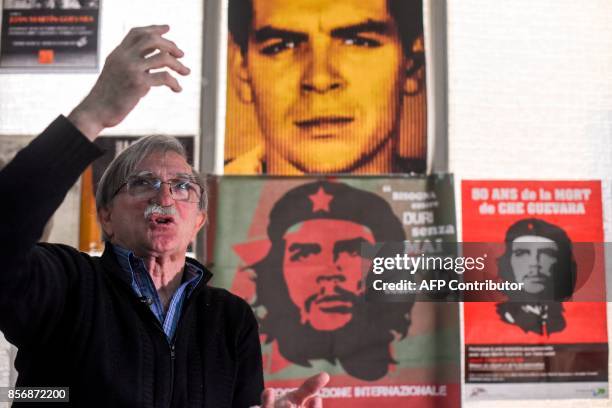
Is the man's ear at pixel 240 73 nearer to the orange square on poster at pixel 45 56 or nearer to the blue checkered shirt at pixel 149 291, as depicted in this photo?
the orange square on poster at pixel 45 56

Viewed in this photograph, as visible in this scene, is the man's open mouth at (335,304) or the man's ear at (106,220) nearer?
the man's ear at (106,220)

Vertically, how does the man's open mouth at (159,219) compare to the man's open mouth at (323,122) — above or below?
below

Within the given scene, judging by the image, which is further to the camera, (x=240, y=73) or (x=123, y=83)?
(x=240, y=73)

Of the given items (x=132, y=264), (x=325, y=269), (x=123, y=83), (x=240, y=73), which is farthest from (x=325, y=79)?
(x=123, y=83)

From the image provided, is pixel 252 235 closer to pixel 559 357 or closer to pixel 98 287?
pixel 98 287

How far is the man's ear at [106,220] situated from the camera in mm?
959

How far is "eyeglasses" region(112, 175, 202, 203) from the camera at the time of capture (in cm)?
94

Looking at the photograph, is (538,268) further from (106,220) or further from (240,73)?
(106,220)

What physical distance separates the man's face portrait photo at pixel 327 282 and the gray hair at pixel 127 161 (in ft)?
2.05

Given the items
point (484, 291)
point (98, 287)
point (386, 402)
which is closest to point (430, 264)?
point (484, 291)

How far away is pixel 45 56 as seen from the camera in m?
1.63

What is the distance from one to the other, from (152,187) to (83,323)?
262 mm

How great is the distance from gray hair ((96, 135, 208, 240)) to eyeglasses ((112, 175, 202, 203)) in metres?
0.01

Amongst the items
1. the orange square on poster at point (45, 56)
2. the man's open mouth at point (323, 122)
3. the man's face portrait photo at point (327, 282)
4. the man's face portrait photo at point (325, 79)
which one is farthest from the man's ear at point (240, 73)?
the orange square on poster at point (45, 56)
